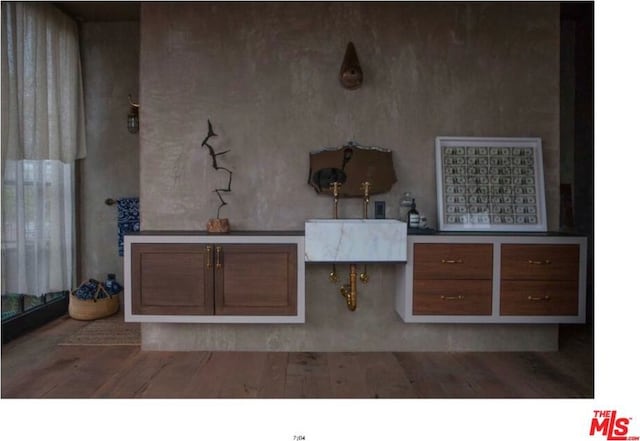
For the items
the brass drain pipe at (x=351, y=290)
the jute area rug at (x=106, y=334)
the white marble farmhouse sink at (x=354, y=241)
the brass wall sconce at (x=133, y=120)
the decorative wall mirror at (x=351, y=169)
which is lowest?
the jute area rug at (x=106, y=334)

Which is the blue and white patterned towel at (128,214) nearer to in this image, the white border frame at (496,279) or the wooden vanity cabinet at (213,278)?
the wooden vanity cabinet at (213,278)

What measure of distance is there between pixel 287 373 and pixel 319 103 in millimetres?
1859

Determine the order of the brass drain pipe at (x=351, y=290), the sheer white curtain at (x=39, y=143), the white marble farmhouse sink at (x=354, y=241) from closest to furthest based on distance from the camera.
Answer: the white marble farmhouse sink at (x=354, y=241), the brass drain pipe at (x=351, y=290), the sheer white curtain at (x=39, y=143)

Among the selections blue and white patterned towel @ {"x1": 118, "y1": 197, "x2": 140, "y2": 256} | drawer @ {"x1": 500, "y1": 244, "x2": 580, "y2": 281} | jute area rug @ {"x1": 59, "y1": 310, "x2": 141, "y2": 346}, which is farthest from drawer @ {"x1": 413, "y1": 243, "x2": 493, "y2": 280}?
blue and white patterned towel @ {"x1": 118, "y1": 197, "x2": 140, "y2": 256}

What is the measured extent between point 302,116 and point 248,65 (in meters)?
0.53

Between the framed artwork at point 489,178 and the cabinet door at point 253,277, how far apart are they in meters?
1.22

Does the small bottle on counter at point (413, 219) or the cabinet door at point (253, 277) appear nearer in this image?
the cabinet door at point (253, 277)

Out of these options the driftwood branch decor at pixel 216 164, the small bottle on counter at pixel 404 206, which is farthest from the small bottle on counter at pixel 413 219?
the driftwood branch decor at pixel 216 164

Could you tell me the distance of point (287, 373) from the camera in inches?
111

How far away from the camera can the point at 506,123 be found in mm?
3250

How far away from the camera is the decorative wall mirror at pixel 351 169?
3.19 m

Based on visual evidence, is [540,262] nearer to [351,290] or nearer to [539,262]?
[539,262]
